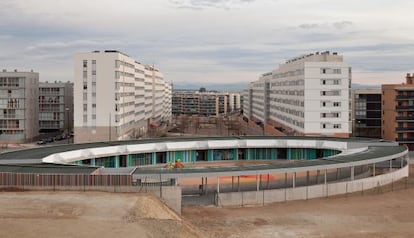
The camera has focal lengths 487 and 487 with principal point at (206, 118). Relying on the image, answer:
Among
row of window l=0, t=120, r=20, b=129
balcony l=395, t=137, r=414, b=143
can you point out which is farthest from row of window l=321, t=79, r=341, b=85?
row of window l=0, t=120, r=20, b=129

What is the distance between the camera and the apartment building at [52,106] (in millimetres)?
116812

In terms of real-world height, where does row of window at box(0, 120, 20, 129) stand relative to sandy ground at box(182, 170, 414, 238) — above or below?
above

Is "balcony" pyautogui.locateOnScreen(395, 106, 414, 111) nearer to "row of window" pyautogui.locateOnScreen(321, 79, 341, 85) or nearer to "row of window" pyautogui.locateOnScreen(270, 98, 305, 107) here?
"row of window" pyautogui.locateOnScreen(321, 79, 341, 85)

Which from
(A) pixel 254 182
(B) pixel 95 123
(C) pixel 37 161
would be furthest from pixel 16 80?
(A) pixel 254 182

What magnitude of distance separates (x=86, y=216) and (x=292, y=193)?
20.9 m

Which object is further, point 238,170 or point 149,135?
point 149,135

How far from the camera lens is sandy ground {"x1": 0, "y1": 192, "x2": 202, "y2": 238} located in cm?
2861

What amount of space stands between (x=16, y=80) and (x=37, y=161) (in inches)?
2351

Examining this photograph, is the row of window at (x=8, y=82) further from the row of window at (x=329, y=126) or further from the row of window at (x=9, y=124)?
the row of window at (x=329, y=126)

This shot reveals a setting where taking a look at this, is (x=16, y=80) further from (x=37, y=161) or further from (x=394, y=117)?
(x=394, y=117)

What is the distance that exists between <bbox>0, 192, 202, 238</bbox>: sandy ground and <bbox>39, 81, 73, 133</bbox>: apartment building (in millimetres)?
81995

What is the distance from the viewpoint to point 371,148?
6144 cm

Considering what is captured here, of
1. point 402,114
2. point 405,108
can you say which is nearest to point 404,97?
point 405,108

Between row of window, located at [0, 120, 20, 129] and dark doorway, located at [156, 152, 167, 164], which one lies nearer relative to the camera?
dark doorway, located at [156, 152, 167, 164]
